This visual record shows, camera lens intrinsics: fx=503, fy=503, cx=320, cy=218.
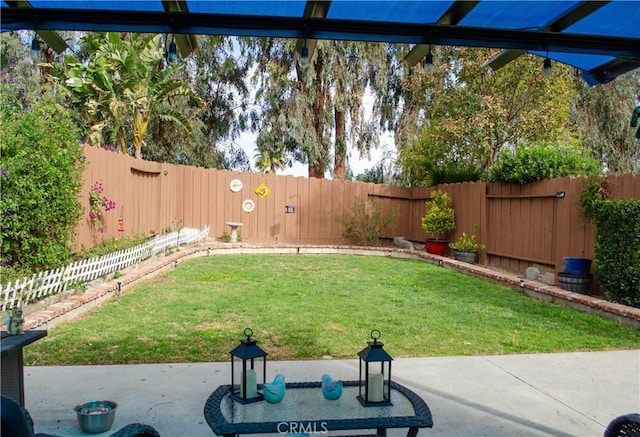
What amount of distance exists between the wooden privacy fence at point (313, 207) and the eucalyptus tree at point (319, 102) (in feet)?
14.2

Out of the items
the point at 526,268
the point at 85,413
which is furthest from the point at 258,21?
the point at 526,268

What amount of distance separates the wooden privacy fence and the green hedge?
483 millimetres

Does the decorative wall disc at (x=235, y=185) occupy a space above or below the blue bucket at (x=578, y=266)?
above

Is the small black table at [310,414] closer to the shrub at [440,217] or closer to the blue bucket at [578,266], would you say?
the blue bucket at [578,266]

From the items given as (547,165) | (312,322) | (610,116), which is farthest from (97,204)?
(610,116)

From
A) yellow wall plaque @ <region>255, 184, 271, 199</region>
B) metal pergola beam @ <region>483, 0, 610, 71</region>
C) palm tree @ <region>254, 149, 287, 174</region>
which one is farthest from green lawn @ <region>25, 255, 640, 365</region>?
palm tree @ <region>254, 149, 287, 174</region>

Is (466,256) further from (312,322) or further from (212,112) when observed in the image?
(212,112)

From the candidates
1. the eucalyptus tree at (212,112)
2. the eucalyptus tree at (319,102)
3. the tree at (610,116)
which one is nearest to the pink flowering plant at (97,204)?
the eucalyptus tree at (319,102)

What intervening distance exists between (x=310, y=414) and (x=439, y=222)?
11015mm

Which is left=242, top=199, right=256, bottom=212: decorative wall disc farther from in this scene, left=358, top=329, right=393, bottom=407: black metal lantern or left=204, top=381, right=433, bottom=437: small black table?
left=358, top=329, right=393, bottom=407: black metal lantern

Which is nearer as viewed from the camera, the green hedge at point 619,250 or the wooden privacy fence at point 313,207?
the green hedge at point 619,250

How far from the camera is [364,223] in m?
15.4

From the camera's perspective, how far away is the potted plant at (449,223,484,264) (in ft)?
38.2

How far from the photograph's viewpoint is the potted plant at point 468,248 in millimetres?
11648
